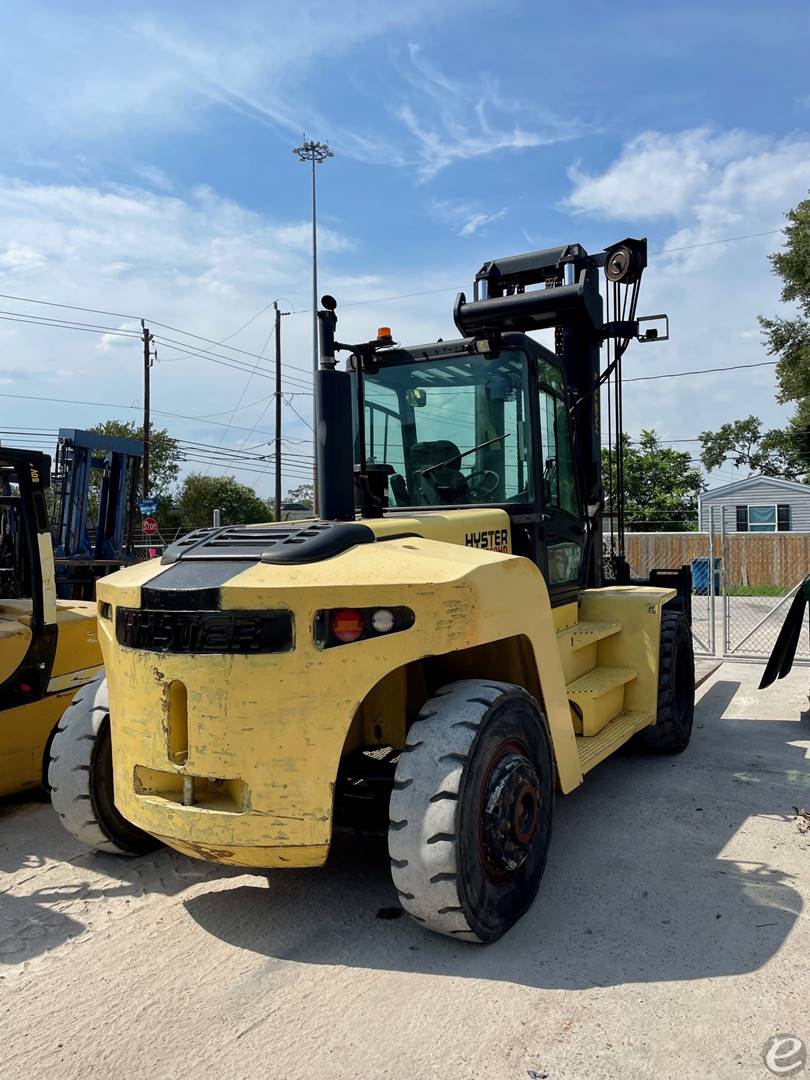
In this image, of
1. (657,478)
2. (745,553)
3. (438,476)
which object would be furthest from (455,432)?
(657,478)

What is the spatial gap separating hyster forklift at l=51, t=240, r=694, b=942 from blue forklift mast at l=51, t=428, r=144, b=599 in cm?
679

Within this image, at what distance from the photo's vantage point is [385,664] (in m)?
3.28

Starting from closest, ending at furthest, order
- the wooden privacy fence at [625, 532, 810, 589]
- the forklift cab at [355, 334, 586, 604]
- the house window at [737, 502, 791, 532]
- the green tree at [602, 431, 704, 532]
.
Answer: the forklift cab at [355, 334, 586, 604], the wooden privacy fence at [625, 532, 810, 589], the house window at [737, 502, 791, 532], the green tree at [602, 431, 704, 532]

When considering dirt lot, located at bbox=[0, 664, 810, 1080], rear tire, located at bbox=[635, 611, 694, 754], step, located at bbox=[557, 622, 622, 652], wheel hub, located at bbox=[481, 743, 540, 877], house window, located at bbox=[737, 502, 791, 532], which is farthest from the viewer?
house window, located at bbox=[737, 502, 791, 532]

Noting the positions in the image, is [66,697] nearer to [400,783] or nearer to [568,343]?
[400,783]

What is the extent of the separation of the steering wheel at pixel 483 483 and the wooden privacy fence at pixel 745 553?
1945 centimetres

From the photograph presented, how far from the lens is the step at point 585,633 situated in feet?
17.5

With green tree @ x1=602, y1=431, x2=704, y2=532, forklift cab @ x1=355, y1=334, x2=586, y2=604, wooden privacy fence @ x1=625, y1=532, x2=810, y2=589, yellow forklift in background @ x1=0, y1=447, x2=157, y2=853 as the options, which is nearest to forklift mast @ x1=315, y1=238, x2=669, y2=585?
forklift cab @ x1=355, y1=334, x2=586, y2=604

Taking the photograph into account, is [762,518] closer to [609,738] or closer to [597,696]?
[609,738]

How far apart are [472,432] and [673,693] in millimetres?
2664

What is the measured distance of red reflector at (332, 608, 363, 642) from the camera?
128 inches

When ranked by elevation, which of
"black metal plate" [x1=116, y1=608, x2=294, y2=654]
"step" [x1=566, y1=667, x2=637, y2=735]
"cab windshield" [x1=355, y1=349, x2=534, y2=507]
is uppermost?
"cab windshield" [x1=355, y1=349, x2=534, y2=507]

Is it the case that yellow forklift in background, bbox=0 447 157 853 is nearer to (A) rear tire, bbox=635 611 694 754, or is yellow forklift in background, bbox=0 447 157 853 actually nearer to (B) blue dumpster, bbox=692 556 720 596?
(A) rear tire, bbox=635 611 694 754

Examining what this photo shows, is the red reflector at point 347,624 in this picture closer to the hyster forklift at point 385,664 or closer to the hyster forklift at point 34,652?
the hyster forklift at point 385,664
